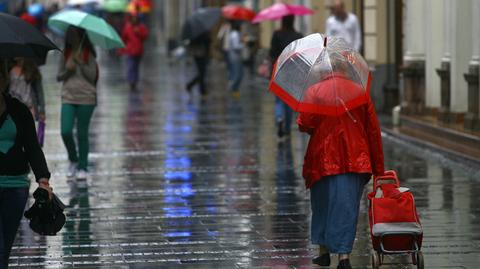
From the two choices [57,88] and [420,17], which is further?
[57,88]

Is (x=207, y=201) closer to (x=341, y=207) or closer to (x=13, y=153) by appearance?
(x=341, y=207)

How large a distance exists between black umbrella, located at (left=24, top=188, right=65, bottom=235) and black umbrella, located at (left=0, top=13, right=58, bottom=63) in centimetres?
84

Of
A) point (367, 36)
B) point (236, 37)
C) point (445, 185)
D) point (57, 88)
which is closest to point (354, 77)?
point (445, 185)

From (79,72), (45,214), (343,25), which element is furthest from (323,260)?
(343,25)

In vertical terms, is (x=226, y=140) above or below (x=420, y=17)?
below

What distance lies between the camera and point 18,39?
8.39 meters

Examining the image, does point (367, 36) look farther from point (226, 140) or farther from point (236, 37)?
point (236, 37)

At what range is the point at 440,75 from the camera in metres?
19.6

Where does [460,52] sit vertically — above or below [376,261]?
above

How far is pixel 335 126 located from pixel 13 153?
248 centimetres

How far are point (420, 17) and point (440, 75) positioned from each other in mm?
2149

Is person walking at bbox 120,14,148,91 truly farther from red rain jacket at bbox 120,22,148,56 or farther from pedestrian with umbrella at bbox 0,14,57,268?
pedestrian with umbrella at bbox 0,14,57,268

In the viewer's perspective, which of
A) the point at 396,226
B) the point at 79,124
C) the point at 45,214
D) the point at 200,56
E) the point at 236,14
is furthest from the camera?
the point at 236,14

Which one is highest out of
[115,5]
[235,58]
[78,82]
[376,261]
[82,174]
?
[78,82]
